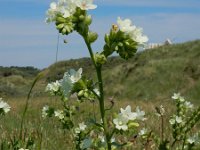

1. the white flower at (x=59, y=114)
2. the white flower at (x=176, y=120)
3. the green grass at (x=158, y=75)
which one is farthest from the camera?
the green grass at (x=158, y=75)

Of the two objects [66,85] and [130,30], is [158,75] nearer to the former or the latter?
[130,30]

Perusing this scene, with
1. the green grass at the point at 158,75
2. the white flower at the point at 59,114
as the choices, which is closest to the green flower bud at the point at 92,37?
the white flower at the point at 59,114

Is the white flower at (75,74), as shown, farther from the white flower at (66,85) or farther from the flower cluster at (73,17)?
the flower cluster at (73,17)

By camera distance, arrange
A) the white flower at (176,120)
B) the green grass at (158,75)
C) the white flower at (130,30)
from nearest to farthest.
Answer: the white flower at (130,30) < the white flower at (176,120) < the green grass at (158,75)

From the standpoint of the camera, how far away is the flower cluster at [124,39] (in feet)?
8.51

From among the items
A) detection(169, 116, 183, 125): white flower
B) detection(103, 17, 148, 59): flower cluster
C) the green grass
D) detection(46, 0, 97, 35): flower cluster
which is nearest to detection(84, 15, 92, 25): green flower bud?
detection(46, 0, 97, 35): flower cluster

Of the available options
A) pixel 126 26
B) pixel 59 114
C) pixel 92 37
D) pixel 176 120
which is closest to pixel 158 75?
pixel 59 114

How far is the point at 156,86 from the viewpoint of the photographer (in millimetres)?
30688

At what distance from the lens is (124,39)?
264 cm

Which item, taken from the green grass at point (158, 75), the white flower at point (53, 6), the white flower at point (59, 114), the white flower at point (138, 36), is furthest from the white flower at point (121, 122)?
the green grass at point (158, 75)

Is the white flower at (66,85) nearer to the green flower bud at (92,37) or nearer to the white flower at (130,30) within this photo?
the green flower bud at (92,37)

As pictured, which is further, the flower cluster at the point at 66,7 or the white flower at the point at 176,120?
the white flower at the point at 176,120

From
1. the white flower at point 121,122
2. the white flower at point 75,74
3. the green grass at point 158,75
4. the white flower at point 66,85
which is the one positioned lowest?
the white flower at point 121,122

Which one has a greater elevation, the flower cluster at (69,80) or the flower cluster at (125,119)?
the flower cluster at (69,80)
